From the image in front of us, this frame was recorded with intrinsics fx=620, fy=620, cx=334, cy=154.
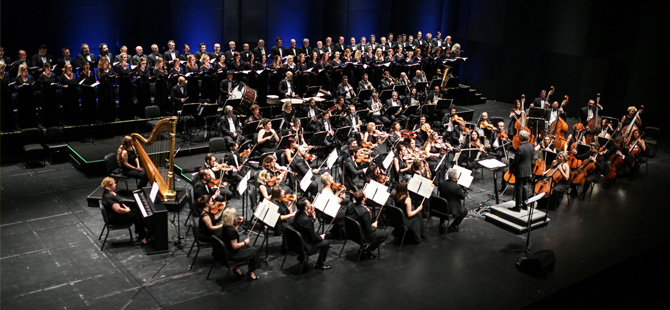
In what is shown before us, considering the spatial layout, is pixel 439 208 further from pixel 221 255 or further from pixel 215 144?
pixel 215 144

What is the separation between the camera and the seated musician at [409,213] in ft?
31.8

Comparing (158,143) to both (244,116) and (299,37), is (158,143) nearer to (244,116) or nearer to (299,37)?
(244,116)

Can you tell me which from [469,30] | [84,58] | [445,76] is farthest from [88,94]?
[469,30]

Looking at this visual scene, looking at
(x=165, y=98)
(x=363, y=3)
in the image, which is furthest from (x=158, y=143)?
(x=363, y=3)

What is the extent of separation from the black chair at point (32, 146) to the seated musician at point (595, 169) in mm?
10920

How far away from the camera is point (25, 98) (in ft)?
42.7

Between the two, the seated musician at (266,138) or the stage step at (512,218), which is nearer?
the stage step at (512,218)

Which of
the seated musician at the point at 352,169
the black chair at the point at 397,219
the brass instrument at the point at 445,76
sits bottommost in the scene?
the black chair at the point at 397,219

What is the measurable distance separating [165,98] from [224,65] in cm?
165

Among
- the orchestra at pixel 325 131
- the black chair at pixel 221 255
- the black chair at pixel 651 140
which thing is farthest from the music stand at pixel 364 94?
the black chair at pixel 221 255

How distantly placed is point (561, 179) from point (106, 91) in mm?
9860

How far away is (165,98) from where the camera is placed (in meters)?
14.8

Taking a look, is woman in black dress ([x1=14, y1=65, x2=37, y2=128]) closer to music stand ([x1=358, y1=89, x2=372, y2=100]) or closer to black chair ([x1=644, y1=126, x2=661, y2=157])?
music stand ([x1=358, y1=89, x2=372, y2=100])

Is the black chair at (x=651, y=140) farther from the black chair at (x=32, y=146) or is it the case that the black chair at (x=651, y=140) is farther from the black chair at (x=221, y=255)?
the black chair at (x=32, y=146)
